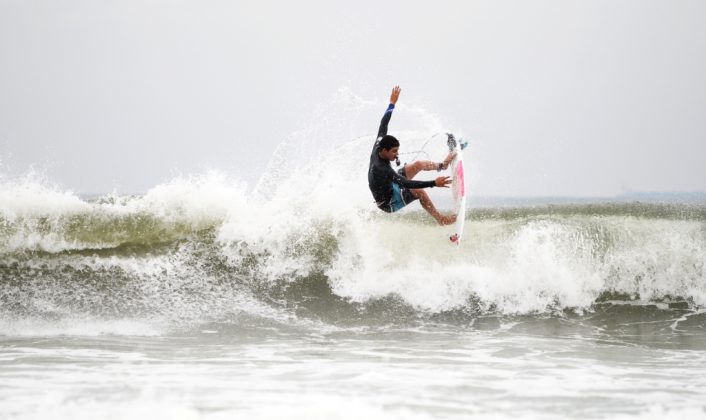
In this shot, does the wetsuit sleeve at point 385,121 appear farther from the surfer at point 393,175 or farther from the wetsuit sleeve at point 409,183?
the wetsuit sleeve at point 409,183

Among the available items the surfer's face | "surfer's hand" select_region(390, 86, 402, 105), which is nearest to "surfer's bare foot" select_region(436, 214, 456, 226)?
the surfer's face

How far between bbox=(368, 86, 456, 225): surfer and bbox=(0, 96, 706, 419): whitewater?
82 centimetres

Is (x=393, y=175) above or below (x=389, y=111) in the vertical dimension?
below

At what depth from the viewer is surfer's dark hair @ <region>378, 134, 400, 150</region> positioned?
7328 mm

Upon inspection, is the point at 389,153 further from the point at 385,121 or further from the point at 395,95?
the point at 395,95

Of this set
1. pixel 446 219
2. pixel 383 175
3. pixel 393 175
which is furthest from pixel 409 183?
pixel 446 219

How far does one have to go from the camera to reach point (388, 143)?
7.34 meters

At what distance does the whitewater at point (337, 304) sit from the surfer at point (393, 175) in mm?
817

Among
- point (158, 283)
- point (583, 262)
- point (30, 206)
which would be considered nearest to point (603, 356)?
point (583, 262)

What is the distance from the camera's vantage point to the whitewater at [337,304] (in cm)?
475

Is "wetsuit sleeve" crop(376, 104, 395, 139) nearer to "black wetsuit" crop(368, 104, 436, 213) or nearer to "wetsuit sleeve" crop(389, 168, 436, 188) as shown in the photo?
"black wetsuit" crop(368, 104, 436, 213)

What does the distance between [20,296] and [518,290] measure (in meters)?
6.72

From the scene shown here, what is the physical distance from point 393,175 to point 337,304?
2.22 meters

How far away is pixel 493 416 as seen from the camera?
4.32m
